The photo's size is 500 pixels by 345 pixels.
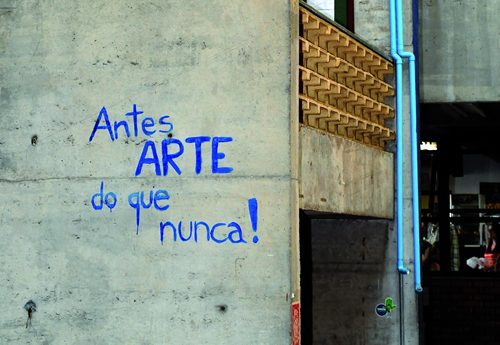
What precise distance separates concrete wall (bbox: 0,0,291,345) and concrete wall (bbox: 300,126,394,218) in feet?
2.74

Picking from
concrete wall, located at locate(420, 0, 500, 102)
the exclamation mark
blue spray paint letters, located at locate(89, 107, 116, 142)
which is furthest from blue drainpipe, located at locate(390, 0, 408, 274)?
blue spray paint letters, located at locate(89, 107, 116, 142)

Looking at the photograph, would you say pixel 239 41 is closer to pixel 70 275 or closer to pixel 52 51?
pixel 52 51

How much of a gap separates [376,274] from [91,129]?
4.94 metres

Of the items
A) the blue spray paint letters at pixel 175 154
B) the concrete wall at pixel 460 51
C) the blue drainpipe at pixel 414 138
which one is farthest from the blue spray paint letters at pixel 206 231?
the concrete wall at pixel 460 51

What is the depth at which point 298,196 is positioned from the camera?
8.55m

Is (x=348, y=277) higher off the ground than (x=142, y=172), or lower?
lower

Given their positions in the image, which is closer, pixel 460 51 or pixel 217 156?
pixel 217 156

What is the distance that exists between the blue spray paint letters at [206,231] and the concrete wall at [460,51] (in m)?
5.87

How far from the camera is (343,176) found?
10.4m

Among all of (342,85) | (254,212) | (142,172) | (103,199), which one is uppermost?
(342,85)

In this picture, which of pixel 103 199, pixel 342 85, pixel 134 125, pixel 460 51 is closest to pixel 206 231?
pixel 103 199

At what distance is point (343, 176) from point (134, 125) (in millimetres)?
2607

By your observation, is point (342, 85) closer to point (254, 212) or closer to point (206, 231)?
point (254, 212)

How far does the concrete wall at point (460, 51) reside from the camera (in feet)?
44.4
